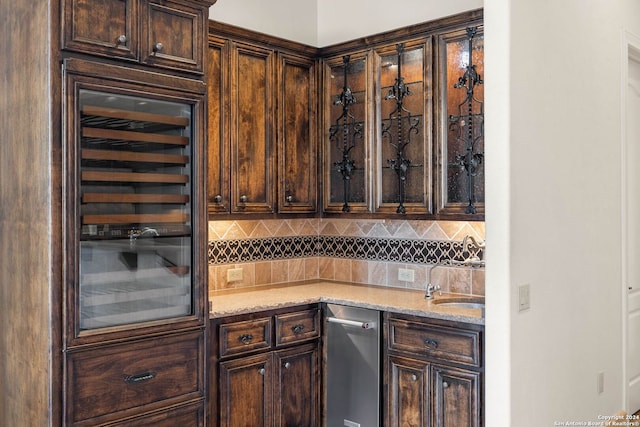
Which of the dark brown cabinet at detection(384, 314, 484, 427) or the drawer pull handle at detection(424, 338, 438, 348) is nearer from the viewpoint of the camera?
the dark brown cabinet at detection(384, 314, 484, 427)

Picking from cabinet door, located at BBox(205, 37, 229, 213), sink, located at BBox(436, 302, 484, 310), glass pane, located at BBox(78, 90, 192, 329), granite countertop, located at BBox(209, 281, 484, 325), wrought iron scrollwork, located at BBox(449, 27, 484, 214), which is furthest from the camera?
sink, located at BBox(436, 302, 484, 310)

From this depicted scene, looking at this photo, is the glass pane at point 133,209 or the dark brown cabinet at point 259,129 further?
the dark brown cabinet at point 259,129

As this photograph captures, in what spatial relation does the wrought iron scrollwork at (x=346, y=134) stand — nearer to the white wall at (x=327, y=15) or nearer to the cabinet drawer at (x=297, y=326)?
the white wall at (x=327, y=15)

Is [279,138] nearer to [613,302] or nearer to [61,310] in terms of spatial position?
[61,310]

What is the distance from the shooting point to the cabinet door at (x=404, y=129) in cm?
361

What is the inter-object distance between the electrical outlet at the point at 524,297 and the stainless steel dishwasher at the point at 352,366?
0.83 meters

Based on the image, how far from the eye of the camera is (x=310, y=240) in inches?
176

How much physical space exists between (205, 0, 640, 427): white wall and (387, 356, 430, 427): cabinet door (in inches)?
16.8

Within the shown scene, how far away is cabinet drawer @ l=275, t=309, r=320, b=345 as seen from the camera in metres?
3.42

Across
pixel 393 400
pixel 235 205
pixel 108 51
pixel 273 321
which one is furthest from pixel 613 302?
pixel 108 51

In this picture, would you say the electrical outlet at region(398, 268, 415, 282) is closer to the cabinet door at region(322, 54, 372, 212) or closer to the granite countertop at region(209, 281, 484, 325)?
the granite countertop at region(209, 281, 484, 325)

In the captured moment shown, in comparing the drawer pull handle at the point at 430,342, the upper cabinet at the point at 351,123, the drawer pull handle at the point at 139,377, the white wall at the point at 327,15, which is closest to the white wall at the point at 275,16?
the white wall at the point at 327,15

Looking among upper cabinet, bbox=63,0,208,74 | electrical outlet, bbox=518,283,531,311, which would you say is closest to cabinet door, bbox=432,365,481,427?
electrical outlet, bbox=518,283,531,311

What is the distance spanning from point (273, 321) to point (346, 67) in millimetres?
1753
